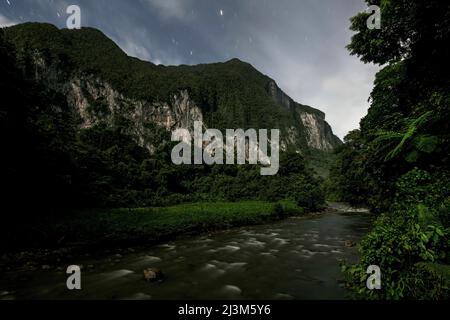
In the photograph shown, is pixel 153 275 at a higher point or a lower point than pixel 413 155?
lower

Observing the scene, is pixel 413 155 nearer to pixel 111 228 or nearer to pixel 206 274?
pixel 206 274

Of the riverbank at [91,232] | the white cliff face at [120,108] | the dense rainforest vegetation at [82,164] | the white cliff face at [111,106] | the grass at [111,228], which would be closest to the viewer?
the riverbank at [91,232]

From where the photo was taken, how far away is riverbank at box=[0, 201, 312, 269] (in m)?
10.0

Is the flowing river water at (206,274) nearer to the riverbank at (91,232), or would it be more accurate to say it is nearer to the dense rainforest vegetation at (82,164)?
the riverbank at (91,232)

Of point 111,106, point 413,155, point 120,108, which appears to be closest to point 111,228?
point 413,155

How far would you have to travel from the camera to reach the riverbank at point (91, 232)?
10031mm

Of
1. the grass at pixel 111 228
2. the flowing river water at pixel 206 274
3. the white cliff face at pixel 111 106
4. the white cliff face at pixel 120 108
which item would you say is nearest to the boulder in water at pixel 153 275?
the flowing river water at pixel 206 274

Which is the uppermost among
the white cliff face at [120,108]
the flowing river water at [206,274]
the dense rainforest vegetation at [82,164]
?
the white cliff face at [120,108]

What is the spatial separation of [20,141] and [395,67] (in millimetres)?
21320

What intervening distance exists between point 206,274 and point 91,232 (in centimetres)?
710

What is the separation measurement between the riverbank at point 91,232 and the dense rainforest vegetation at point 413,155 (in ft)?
34.2

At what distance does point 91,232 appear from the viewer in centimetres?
1223

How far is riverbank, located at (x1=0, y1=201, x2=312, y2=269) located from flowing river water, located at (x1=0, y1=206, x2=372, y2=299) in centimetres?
127
